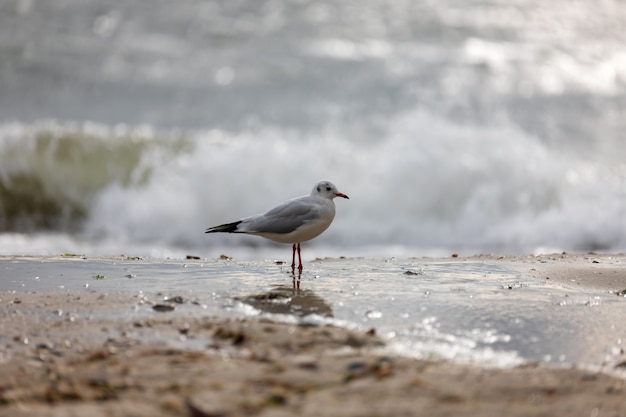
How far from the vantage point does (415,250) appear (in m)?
11.7

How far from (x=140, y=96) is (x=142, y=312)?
15.5 metres

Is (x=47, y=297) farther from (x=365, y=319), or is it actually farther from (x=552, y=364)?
(x=552, y=364)

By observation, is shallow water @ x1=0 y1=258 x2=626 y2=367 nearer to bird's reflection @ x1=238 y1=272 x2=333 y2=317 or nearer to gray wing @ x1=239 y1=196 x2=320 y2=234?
bird's reflection @ x1=238 y1=272 x2=333 y2=317

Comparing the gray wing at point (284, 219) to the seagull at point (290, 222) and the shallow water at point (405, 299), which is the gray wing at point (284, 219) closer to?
the seagull at point (290, 222)

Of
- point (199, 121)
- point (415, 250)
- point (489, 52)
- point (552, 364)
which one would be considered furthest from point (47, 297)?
point (489, 52)

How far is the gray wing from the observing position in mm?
6508

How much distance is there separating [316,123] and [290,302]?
1277 cm

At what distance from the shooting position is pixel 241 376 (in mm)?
3516

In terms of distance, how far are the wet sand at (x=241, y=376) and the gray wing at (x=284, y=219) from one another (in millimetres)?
1817

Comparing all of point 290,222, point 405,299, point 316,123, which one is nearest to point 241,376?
point 405,299

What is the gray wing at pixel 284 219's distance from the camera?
651 centimetres

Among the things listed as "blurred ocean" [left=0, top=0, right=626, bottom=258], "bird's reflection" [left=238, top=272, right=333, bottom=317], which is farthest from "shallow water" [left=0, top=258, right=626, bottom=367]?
"blurred ocean" [left=0, top=0, right=626, bottom=258]

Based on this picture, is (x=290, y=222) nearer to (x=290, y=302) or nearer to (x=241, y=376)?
(x=290, y=302)

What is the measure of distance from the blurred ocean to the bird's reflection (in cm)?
533
